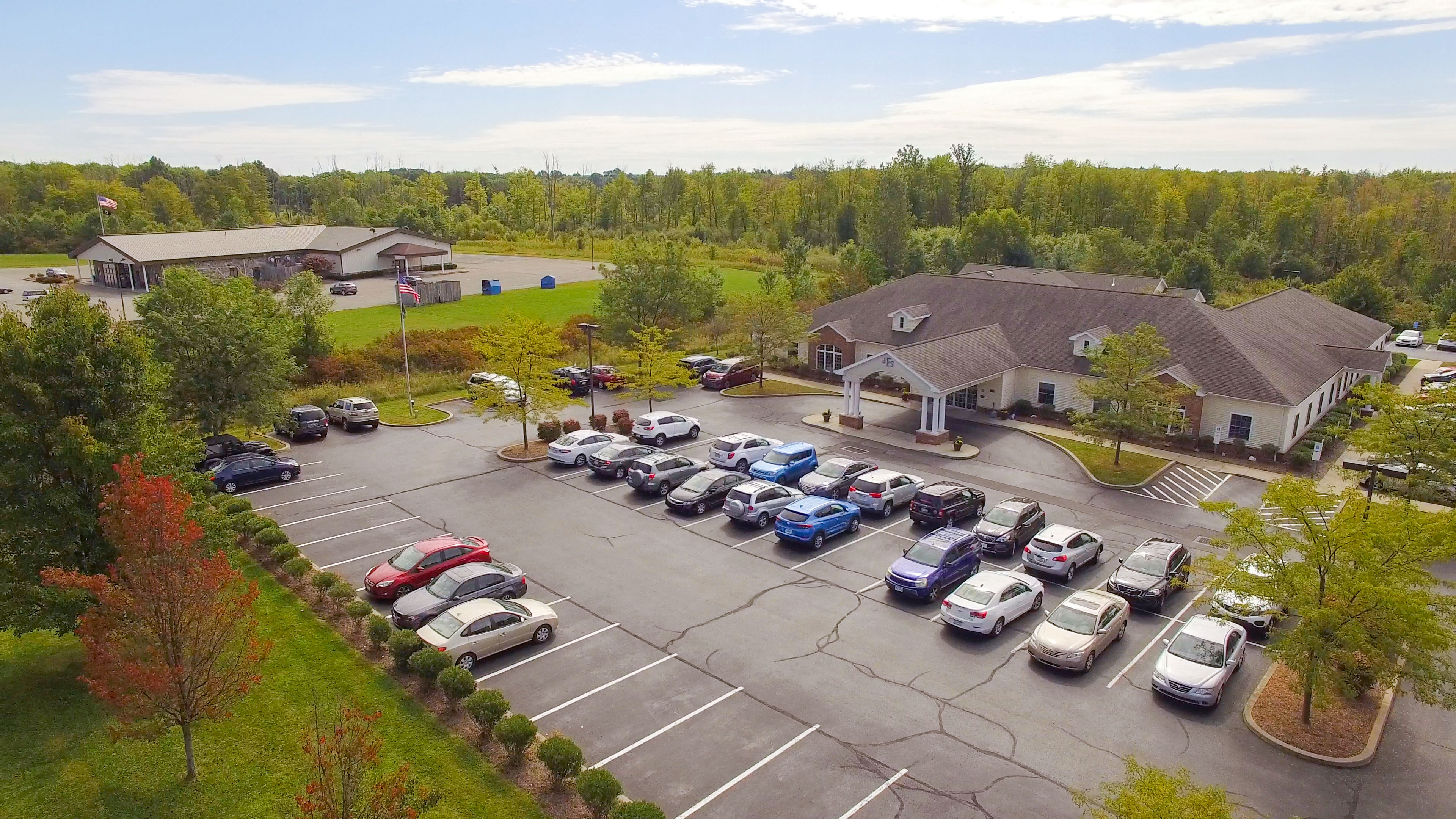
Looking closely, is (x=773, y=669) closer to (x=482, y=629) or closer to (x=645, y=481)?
(x=482, y=629)

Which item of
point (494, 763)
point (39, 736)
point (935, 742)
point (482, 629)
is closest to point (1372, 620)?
point (935, 742)

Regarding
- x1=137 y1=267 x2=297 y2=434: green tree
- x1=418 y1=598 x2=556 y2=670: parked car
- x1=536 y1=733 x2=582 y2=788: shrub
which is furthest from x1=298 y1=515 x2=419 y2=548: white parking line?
x1=536 y1=733 x2=582 y2=788: shrub

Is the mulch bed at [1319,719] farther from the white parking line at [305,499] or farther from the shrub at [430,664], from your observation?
the white parking line at [305,499]

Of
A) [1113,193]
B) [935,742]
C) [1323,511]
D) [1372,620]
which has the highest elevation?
[1113,193]

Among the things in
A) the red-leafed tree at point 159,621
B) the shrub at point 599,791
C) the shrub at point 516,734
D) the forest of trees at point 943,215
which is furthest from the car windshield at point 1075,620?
the forest of trees at point 943,215

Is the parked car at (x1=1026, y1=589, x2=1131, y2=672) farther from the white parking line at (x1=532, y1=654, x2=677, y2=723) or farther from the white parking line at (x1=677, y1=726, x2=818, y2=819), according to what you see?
the white parking line at (x1=532, y1=654, x2=677, y2=723)

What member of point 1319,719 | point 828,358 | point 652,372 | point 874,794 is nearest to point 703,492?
point 652,372
